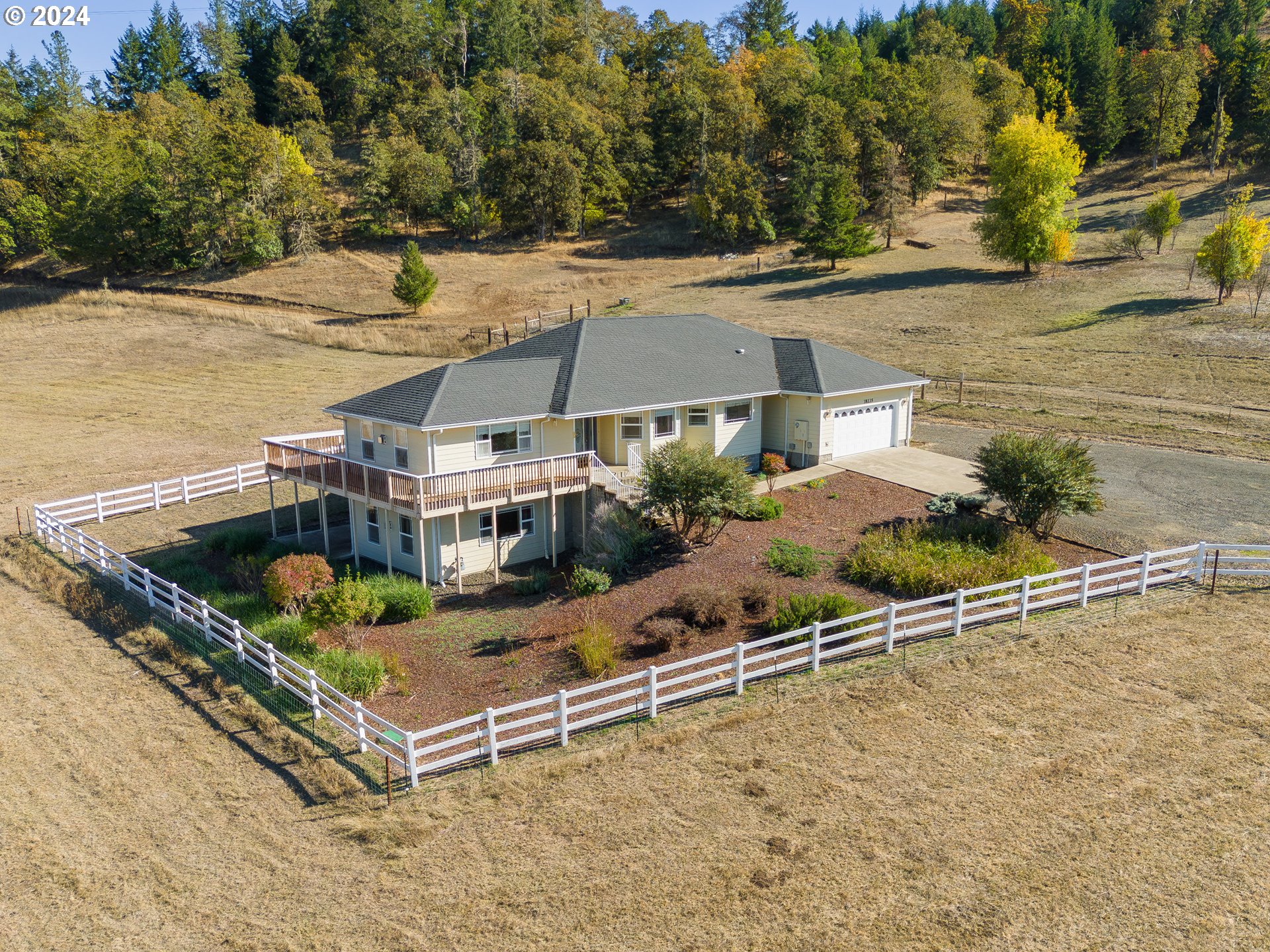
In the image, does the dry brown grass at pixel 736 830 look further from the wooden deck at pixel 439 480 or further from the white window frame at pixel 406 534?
the white window frame at pixel 406 534

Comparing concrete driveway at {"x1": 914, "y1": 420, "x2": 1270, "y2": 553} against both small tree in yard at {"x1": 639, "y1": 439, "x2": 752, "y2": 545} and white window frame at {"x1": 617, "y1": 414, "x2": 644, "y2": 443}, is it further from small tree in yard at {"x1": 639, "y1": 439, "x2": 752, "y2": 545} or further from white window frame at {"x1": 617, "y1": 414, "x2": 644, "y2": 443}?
white window frame at {"x1": 617, "y1": 414, "x2": 644, "y2": 443}

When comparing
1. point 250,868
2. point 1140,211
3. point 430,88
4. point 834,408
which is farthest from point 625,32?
point 250,868

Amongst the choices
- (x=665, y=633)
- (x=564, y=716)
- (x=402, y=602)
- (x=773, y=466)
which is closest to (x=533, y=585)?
(x=402, y=602)

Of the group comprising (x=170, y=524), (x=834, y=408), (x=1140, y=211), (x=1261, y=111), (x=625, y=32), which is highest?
(x=625, y=32)

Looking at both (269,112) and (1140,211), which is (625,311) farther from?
(269,112)

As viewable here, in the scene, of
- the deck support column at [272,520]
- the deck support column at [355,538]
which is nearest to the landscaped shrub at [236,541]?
the deck support column at [272,520]

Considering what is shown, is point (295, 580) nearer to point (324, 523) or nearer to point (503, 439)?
Answer: point (324, 523)

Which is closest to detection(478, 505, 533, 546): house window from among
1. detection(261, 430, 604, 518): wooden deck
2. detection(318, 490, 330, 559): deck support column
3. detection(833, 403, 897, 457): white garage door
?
detection(261, 430, 604, 518): wooden deck

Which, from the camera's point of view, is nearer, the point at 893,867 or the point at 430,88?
the point at 893,867
